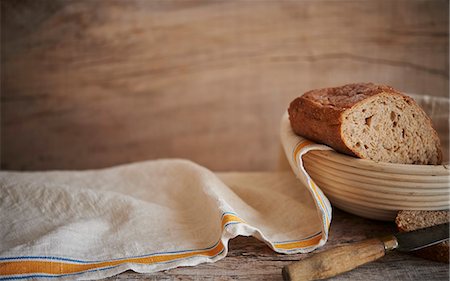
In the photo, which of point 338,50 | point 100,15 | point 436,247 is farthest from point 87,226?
point 338,50

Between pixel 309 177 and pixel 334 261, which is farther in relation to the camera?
pixel 309 177

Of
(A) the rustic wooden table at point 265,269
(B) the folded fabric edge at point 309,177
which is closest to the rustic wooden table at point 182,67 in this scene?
(B) the folded fabric edge at point 309,177

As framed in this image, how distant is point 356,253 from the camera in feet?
2.39

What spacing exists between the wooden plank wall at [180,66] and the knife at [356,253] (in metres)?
0.85

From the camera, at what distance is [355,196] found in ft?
2.71

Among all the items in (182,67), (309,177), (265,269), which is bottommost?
(265,269)

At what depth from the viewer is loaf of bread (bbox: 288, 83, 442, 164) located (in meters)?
0.80

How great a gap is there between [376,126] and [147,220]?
0.50m

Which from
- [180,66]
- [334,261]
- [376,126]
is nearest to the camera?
[334,261]

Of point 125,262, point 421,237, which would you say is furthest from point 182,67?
point 421,237

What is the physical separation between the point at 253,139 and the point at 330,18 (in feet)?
1.69

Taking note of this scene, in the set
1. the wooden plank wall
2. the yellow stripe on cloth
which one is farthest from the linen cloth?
the wooden plank wall

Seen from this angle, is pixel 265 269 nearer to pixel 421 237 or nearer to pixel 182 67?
pixel 421 237

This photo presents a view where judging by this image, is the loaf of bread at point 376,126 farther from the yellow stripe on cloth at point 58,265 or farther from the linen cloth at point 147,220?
the yellow stripe on cloth at point 58,265
